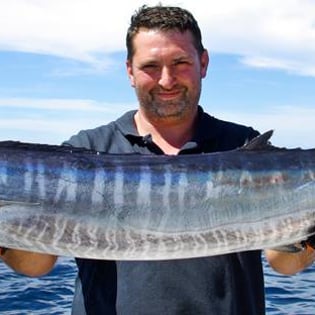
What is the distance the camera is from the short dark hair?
3895mm

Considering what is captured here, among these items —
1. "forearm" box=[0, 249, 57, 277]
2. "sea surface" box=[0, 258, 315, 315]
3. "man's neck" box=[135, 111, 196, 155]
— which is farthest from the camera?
"sea surface" box=[0, 258, 315, 315]

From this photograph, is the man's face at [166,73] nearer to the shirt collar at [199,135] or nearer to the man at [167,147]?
the man at [167,147]

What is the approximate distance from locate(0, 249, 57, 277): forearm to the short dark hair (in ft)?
3.92

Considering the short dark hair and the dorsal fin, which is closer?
the dorsal fin

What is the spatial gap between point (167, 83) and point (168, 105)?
14 centimetres

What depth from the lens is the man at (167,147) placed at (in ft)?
11.6

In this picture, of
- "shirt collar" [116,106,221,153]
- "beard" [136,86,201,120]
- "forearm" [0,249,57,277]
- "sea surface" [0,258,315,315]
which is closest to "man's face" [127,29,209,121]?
"beard" [136,86,201,120]

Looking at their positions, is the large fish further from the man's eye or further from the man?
the man's eye

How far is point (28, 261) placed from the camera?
3.75 m

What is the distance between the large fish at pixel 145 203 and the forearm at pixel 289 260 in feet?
1.26

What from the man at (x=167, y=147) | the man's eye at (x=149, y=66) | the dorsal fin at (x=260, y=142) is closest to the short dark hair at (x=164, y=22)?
the man at (x=167, y=147)

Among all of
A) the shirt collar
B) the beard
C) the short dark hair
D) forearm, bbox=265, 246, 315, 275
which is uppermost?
the short dark hair

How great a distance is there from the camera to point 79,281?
3.71m

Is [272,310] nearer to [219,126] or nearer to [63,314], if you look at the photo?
[63,314]
